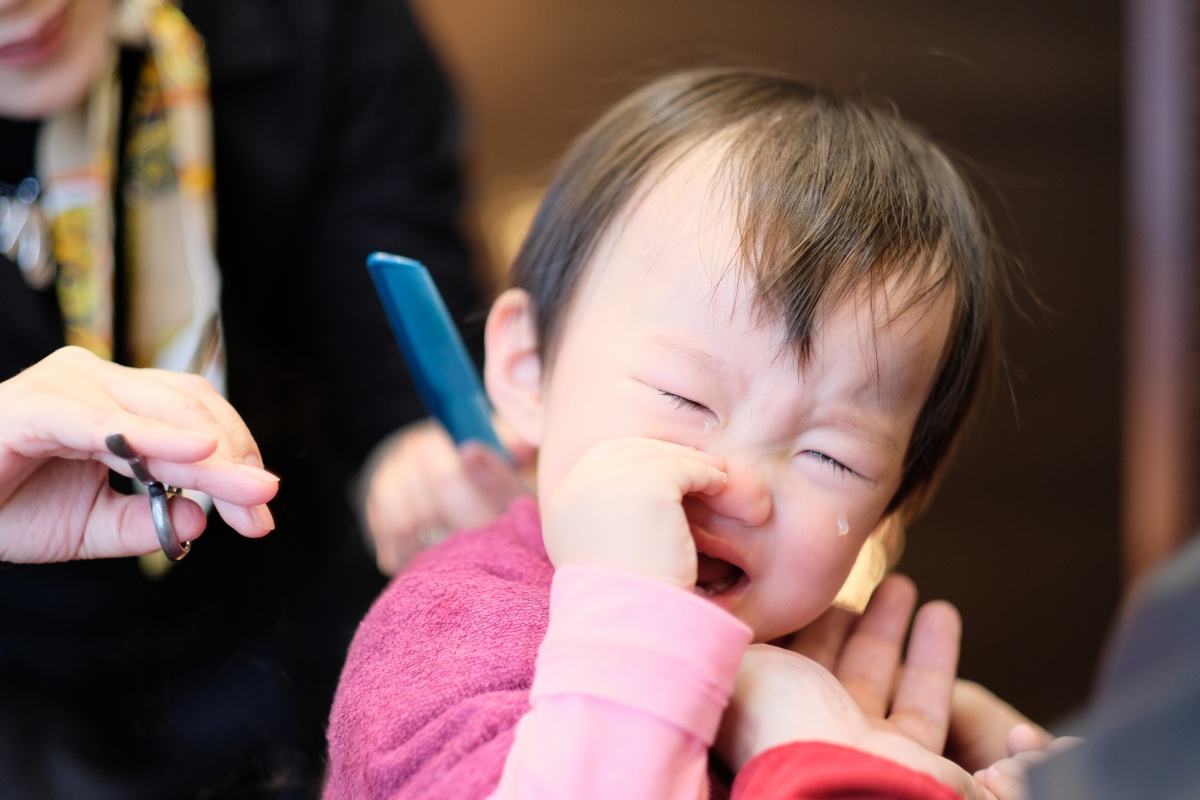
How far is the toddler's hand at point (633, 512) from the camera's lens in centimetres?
47

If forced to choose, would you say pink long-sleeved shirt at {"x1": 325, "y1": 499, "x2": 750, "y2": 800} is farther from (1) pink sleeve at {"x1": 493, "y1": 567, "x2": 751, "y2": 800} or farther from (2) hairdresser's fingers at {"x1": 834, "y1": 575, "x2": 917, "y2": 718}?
(2) hairdresser's fingers at {"x1": 834, "y1": 575, "x2": 917, "y2": 718}

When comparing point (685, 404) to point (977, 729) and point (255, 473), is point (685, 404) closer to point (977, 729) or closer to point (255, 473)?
point (255, 473)

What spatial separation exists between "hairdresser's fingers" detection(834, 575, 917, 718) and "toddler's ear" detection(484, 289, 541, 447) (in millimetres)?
242

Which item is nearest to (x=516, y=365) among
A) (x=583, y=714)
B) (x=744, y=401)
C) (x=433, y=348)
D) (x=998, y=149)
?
(x=433, y=348)

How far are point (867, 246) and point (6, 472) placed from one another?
1.44 ft

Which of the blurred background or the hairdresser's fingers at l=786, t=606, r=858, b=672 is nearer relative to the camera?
the hairdresser's fingers at l=786, t=606, r=858, b=672

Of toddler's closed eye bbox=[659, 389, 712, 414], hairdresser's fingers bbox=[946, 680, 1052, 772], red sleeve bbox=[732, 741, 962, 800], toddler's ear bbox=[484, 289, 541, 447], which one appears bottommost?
hairdresser's fingers bbox=[946, 680, 1052, 772]

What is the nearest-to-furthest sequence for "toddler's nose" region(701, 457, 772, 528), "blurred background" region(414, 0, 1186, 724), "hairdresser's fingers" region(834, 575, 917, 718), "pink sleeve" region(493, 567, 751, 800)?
Answer: 1. "pink sleeve" region(493, 567, 751, 800)
2. "toddler's nose" region(701, 457, 772, 528)
3. "hairdresser's fingers" region(834, 575, 917, 718)
4. "blurred background" region(414, 0, 1186, 724)

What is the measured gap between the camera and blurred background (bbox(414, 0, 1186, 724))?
69.3 inches

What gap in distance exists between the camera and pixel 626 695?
1.41ft

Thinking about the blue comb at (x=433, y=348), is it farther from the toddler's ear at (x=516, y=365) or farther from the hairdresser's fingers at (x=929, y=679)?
the hairdresser's fingers at (x=929, y=679)

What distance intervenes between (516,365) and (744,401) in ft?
0.66

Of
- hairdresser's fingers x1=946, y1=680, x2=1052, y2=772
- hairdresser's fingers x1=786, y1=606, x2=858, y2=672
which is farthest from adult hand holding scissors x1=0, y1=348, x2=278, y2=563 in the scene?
hairdresser's fingers x1=946, y1=680, x2=1052, y2=772

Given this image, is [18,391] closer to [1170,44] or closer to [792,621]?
[792,621]
